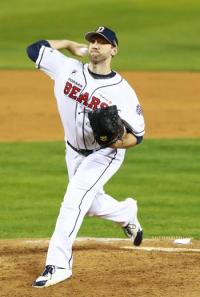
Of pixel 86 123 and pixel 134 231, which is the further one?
pixel 134 231

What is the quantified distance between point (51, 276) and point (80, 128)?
1.19 m

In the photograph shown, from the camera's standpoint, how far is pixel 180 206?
11320 mm

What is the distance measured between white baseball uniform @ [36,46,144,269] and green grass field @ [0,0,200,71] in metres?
16.5

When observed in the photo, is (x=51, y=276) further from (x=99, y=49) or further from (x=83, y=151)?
(x=99, y=49)

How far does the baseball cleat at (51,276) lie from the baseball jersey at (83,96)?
3.41 feet

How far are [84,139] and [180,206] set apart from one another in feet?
12.5

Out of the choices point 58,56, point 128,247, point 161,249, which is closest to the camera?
point 58,56

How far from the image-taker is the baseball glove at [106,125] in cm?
718

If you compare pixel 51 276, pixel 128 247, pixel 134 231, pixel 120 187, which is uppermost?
pixel 51 276

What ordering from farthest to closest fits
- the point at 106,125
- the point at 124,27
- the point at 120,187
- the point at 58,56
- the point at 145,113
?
the point at 124,27 → the point at 145,113 → the point at 120,187 → the point at 58,56 → the point at 106,125

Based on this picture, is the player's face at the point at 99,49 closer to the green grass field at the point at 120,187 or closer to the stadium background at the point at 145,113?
the stadium background at the point at 145,113

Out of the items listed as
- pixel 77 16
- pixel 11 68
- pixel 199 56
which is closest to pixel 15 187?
pixel 11 68

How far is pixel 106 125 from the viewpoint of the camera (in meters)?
7.16

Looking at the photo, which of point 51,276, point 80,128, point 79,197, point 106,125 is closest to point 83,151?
point 80,128
